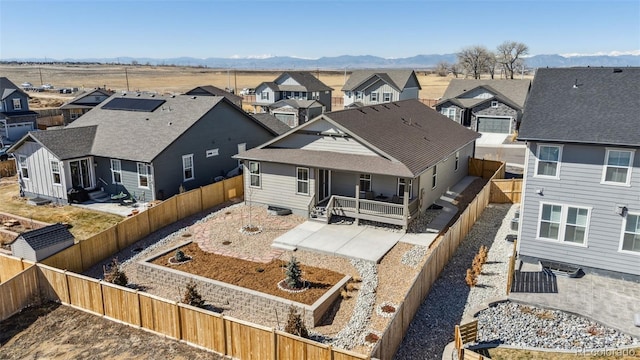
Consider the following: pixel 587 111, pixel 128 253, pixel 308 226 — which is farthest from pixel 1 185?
pixel 587 111

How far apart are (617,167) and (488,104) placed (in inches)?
1399

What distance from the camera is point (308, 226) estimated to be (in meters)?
22.1

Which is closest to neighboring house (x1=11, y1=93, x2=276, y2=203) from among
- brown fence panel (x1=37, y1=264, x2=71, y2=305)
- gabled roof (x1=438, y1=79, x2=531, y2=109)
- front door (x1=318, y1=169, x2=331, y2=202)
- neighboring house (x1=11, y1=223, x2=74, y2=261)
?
neighboring house (x1=11, y1=223, x2=74, y2=261)

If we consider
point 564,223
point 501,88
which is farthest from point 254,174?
point 501,88

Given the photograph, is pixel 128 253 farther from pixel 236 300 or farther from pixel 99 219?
pixel 236 300

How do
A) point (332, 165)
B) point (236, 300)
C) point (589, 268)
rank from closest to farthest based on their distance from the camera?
1. point (236, 300)
2. point (589, 268)
3. point (332, 165)

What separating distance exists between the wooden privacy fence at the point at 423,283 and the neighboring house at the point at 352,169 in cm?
239

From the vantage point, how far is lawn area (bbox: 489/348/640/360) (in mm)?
11952

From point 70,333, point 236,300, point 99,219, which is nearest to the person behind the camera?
point 70,333

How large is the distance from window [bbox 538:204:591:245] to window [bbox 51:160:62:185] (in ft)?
80.9

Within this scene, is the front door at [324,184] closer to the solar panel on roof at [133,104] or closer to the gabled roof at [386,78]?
the solar panel on roof at [133,104]

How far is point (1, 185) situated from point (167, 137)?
46.4ft

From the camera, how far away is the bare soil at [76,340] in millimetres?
12578

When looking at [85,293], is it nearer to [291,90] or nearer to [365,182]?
[365,182]
